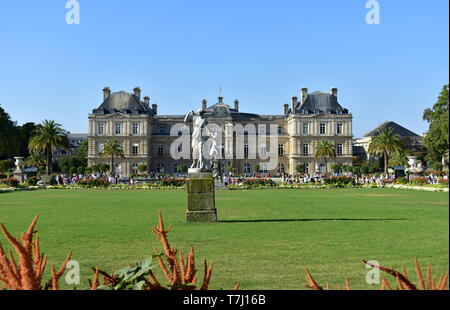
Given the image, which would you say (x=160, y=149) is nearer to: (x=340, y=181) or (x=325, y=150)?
(x=325, y=150)

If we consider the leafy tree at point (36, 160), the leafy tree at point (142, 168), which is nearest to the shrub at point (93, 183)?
the leafy tree at point (36, 160)

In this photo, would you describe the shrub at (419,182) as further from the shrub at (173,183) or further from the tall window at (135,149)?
the tall window at (135,149)

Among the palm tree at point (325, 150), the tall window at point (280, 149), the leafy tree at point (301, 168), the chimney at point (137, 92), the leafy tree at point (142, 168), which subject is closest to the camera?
the palm tree at point (325, 150)

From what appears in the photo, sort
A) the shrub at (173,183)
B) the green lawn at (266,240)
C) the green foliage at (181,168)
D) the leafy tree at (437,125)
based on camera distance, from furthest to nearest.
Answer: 1. the green foliage at (181,168)
2. the leafy tree at (437,125)
3. the shrub at (173,183)
4. the green lawn at (266,240)

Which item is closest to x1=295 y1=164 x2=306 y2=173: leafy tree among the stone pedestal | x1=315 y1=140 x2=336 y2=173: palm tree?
x1=315 y1=140 x2=336 y2=173: palm tree

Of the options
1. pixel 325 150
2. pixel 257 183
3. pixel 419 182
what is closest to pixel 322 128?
pixel 325 150

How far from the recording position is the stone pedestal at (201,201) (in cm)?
1509

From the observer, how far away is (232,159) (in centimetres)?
8462

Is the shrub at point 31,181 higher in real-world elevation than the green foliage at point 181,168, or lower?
lower

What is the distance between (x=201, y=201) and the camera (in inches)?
596

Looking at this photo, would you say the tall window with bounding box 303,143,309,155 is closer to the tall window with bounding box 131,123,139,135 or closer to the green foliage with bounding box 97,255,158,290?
the tall window with bounding box 131,123,139,135

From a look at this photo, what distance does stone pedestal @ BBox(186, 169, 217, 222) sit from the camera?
15.1 m

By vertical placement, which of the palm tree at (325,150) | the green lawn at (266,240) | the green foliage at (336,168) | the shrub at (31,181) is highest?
the palm tree at (325,150)

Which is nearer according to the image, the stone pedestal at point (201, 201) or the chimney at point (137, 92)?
the stone pedestal at point (201, 201)
